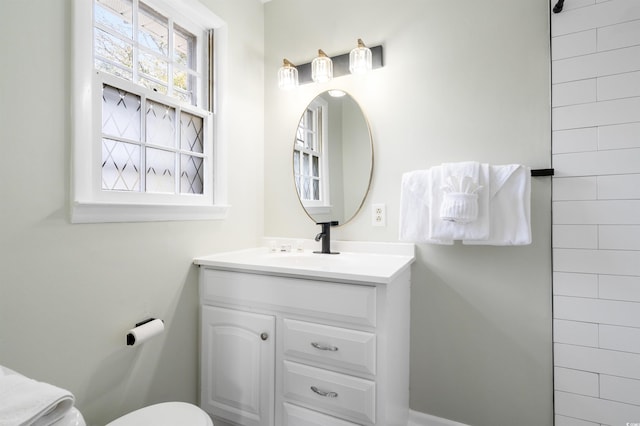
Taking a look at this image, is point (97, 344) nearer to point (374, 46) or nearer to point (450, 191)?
point (450, 191)

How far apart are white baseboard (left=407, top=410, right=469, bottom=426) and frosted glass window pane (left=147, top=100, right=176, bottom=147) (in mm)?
1878

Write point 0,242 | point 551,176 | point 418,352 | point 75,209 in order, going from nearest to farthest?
point 0,242
point 75,209
point 551,176
point 418,352

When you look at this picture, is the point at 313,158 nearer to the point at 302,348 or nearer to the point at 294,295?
the point at 294,295

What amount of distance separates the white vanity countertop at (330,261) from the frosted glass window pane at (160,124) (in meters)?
0.62

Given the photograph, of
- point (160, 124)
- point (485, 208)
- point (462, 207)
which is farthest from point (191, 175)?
point (485, 208)

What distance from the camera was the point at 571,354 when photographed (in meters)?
1.35

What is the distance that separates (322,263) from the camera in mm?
1641

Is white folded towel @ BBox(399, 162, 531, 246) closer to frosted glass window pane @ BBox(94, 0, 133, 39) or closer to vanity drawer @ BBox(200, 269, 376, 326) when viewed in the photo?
vanity drawer @ BBox(200, 269, 376, 326)

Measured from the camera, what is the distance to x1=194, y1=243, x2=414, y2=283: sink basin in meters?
1.22

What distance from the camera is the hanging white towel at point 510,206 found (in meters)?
1.32

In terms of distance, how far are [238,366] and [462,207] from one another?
4.11ft

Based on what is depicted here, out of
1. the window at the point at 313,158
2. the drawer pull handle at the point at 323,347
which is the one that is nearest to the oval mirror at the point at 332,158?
the window at the point at 313,158

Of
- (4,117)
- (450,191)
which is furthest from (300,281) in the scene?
(4,117)

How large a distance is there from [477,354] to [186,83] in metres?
2.04
